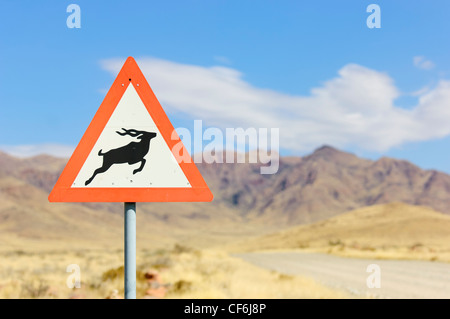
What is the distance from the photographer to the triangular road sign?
4203 millimetres

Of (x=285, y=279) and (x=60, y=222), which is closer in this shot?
(x=285, y=279)

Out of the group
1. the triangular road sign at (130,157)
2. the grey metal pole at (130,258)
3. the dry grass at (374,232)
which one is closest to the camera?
the grey metal pole at (130,258)

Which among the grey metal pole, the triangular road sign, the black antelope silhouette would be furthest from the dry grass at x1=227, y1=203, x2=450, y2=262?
the grey metal pole

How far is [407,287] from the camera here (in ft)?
47.5

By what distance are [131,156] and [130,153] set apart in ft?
0.09

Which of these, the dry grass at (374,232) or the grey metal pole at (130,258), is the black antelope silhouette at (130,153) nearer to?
the grey metal pole at (130,258)

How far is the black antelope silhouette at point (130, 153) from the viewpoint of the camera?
4230 millimetres

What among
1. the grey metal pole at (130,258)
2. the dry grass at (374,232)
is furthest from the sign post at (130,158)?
the dry grass at (374,232)

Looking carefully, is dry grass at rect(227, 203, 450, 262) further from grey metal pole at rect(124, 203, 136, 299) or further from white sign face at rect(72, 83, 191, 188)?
grey metal pole at rect(124, 203, 136, 299)

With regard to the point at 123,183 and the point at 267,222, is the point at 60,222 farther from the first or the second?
the point at 123,183

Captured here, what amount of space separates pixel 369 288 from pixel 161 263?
887 cm

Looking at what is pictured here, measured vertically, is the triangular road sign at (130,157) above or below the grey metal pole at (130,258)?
above
